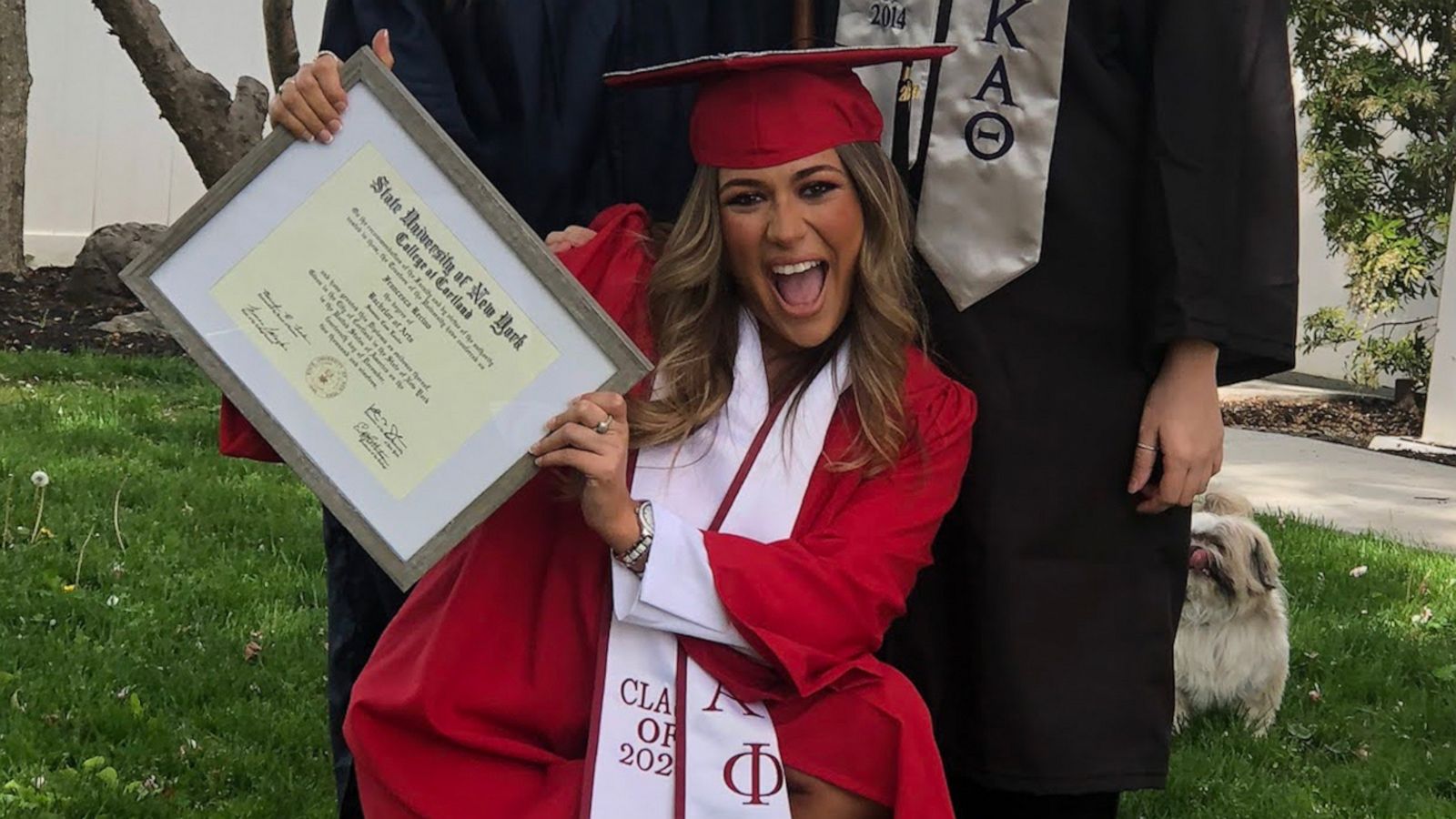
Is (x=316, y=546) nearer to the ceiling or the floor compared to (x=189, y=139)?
nearer to the floor

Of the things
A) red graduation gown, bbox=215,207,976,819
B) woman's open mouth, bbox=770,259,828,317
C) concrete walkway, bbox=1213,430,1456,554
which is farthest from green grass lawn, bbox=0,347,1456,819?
woman's open mouth, bbox=770,259,828,317

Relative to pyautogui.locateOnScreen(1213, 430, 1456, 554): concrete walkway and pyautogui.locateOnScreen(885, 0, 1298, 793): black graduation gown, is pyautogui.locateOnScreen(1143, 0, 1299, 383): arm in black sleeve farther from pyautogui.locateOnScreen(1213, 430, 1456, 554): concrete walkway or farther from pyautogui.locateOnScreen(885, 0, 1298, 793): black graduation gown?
pyautogui.locateOnScreen(1213, 430, 1456, 554): concrete walkway

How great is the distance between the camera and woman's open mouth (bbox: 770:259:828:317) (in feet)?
8.83

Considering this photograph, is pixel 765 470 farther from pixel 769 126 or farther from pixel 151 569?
pixel 151 569

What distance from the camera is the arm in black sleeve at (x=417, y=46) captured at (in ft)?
9.29

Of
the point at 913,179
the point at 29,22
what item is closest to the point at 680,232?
the point at 913,179

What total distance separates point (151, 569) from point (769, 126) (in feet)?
10.2

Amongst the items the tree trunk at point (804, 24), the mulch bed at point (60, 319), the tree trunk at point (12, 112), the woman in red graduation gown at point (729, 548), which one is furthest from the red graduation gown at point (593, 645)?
the tree trunk at point (12, 112)

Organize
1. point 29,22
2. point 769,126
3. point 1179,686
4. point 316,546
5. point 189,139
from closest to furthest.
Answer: point 769,126 → point 1179,686 → point 316,546 → point 189,139 → point 29,22

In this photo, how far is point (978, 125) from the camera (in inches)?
107

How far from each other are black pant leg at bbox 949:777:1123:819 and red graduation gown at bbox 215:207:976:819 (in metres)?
0.37

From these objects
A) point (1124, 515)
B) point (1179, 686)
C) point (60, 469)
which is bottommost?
point (1179, 686)

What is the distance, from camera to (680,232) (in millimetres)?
2748
